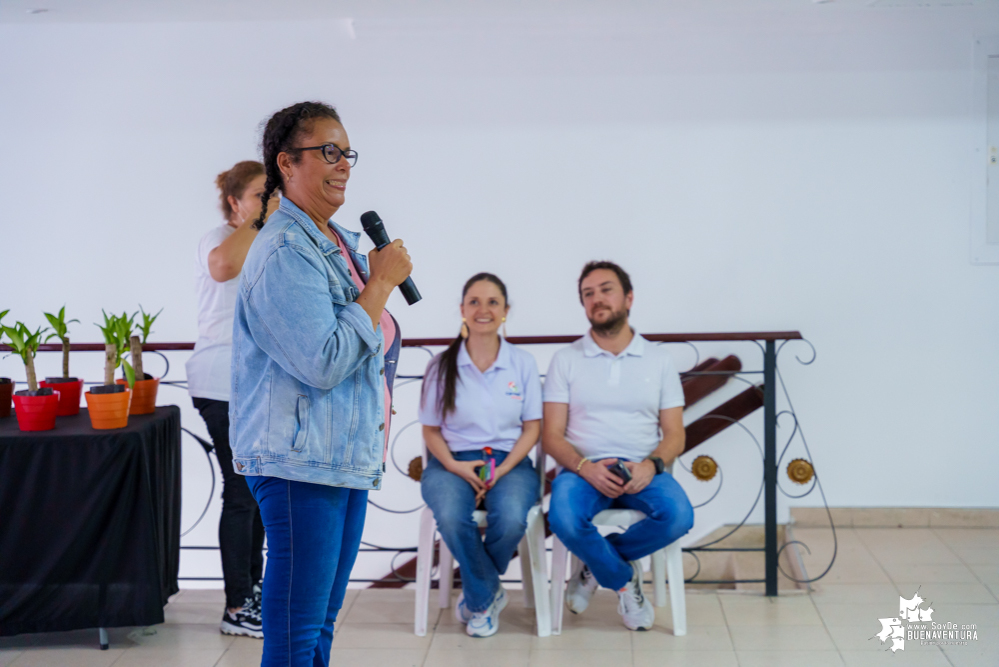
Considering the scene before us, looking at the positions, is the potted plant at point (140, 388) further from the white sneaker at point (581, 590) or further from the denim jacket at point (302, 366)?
the white sneaker at point (581, 590)

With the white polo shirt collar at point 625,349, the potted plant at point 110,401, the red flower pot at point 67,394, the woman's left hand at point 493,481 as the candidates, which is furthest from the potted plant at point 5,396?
the white polo shirt collar at point 625,349

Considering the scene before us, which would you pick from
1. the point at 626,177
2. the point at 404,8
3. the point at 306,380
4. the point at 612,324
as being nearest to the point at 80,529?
the point at 306,380

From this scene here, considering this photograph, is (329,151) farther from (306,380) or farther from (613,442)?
(613,442)

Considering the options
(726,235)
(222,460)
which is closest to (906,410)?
(726,235)

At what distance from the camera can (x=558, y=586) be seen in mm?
2646

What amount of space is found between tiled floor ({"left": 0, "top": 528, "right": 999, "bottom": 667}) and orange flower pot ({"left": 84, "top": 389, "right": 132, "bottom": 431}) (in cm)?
70

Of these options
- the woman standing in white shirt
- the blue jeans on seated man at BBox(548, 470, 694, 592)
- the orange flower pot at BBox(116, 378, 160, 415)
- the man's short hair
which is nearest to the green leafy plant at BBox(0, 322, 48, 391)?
the orange flower pot at BBox(116, 378, 160, 415)

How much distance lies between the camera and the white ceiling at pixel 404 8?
361 centimetres

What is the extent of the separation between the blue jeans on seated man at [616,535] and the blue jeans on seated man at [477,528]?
4.6 inches

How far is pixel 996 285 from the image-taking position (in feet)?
13.0

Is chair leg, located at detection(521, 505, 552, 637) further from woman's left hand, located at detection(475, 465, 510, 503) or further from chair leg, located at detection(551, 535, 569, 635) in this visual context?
woman's left hand, located at detection(475, 465, 510, 503)

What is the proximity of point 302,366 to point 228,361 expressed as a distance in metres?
1.11

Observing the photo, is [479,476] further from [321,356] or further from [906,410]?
[906,410]

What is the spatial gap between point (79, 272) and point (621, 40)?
3033 mm
